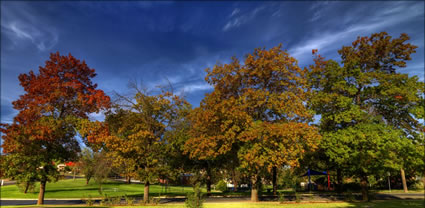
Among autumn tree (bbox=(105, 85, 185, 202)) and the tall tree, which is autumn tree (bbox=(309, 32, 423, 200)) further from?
autumn tree (bbox=(105, 85, 185, 202))

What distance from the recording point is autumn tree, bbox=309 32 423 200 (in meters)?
20.0

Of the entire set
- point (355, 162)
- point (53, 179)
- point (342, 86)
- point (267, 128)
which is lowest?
point (53, 179)

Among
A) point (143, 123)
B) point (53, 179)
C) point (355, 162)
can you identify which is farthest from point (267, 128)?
point (53, 179)

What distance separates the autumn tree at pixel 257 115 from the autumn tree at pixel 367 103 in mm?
2995

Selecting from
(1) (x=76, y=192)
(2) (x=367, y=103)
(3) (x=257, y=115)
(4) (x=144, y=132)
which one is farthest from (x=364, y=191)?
(1) (x=76, y=192)

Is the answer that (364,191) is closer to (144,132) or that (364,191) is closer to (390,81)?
(390,81)

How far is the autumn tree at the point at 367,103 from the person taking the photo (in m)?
20.0

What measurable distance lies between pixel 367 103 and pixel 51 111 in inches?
1062

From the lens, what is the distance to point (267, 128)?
18016 millimetres

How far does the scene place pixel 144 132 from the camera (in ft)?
65.2

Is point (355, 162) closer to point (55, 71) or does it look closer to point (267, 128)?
point (267, 128)

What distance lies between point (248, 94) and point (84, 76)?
13.8 metres

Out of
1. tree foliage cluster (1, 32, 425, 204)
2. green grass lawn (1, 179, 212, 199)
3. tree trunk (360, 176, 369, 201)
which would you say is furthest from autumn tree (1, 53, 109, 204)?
tree trunk (360, 176, 369, 201)

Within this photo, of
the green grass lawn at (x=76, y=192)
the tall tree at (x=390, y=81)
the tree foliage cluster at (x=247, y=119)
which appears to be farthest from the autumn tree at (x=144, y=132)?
the tall tree at (x=390, y=81)
